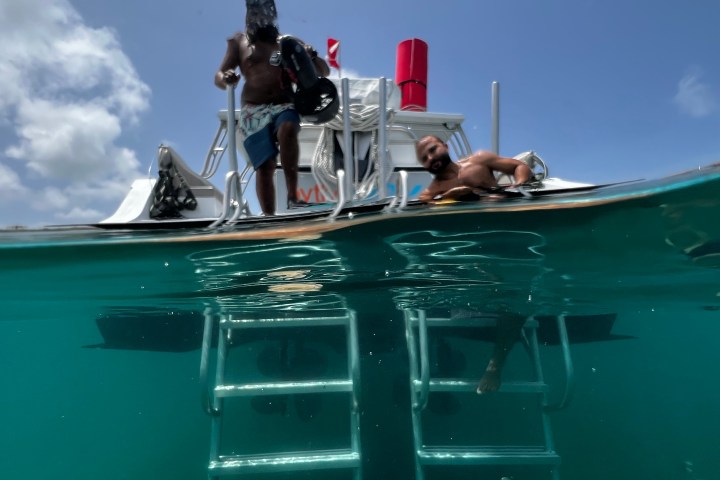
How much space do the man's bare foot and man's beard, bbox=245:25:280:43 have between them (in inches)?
176

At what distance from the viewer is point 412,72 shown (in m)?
9.49

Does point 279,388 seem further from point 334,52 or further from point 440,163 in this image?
point 334,52

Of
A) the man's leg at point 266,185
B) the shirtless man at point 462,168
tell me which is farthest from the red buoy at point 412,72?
the man's leg at point 266,185

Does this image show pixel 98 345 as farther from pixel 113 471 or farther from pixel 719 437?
pixel 719 437

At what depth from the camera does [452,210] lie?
352 cm

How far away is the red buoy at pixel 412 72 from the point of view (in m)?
9.43

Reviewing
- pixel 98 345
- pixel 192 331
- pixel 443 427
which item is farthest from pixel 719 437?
pixel 98 345

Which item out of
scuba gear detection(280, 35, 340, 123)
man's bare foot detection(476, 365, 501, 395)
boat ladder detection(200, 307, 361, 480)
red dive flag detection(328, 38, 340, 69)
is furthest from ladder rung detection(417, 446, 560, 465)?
red dive flag detection(328, 38, 340, 69)

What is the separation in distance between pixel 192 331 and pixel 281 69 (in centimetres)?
699

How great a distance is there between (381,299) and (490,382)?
2.00m

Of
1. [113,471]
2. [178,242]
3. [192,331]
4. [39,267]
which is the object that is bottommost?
[113,471]

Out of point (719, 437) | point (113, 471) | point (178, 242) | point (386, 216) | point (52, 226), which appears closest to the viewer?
point (386, 216)

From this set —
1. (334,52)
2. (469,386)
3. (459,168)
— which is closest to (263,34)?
(459,168)

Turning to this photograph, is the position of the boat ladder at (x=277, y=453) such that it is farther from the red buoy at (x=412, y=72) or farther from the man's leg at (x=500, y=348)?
the red buoy at (x=412, y=72)
